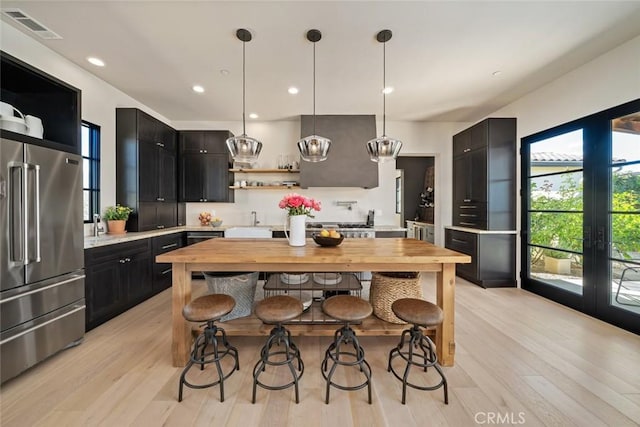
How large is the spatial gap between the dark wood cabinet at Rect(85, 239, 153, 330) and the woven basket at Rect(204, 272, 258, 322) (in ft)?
4.27

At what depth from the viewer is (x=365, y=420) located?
1.51 metres

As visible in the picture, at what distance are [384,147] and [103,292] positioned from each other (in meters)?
3.34

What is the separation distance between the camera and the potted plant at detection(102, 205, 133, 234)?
331 cm

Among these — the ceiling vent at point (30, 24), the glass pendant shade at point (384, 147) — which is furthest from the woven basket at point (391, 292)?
the ceiling vent at point (30, 24)

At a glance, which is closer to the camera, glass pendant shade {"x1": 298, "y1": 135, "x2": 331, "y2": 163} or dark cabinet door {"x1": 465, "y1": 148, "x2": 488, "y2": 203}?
glass pendant shade {"x1": 298, "y1": 135, "x2": 331, "y2": 163}

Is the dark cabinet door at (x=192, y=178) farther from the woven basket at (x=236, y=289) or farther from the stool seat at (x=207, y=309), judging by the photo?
the stool seat at (x=207, y=309)

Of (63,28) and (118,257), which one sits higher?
(63,28)

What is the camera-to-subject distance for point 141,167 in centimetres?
368

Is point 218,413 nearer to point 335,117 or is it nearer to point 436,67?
point 436,67

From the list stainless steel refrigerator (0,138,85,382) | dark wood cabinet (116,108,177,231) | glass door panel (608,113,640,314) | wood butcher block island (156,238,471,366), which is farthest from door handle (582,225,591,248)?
dark wood cabinet (116,108,177,231)

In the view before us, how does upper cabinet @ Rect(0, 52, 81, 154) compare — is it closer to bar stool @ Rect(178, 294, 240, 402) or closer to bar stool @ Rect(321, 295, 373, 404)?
bar stool @ Rect(178, 294, 240, 402)

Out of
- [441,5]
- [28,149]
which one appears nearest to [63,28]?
[28,149]

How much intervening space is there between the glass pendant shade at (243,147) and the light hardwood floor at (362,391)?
179 centimetres

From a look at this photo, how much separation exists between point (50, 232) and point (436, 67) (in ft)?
13.7
